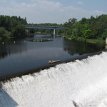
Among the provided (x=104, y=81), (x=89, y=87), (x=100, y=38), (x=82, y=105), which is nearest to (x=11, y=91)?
(x=82, y=105)

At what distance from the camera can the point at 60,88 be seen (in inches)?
531

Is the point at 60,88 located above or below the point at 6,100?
below

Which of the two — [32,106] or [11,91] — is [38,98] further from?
[11,91]

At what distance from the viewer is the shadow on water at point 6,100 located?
35.6 feet

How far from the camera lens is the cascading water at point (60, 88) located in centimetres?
1159

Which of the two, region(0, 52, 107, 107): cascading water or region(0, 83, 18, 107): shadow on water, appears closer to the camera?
region(0, 83, 18, 107): shadow on water

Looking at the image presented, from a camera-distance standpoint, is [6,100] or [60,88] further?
[60,88]

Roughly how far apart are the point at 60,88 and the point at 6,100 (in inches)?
132

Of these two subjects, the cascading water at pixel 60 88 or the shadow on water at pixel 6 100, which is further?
the cascading water at pixel 60 88

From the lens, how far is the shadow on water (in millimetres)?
10848

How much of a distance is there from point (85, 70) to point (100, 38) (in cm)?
2775

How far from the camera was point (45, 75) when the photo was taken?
1346 centimetres

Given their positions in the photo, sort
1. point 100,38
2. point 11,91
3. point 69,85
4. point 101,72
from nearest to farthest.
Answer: point 11,91
point 69,85
point 101,72
point 100,38

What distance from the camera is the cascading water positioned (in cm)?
1159
